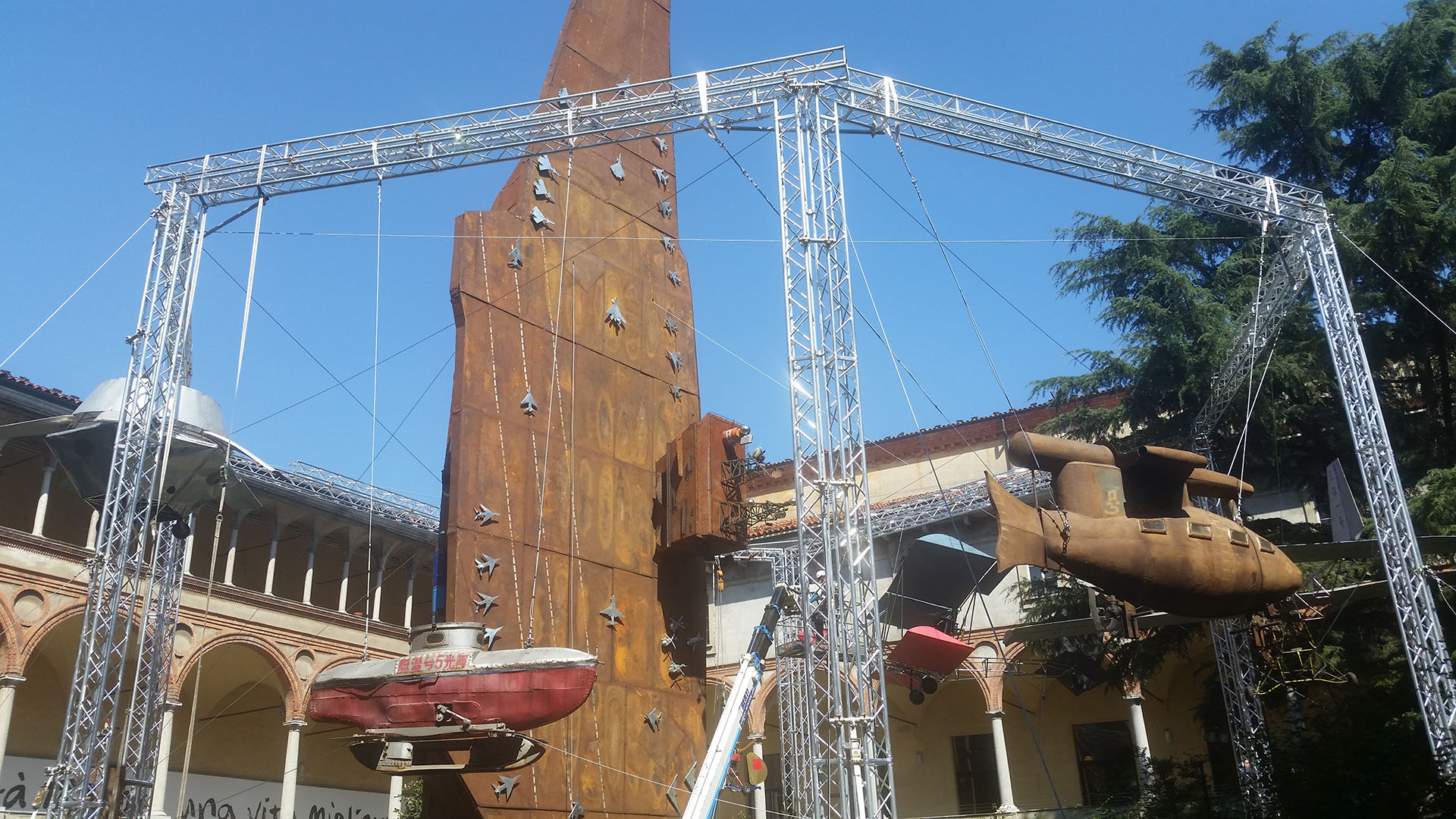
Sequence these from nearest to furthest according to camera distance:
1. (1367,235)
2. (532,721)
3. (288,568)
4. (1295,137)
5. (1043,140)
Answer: (532,721), (1043,140), (1367,235), (1295,137), (288,568)

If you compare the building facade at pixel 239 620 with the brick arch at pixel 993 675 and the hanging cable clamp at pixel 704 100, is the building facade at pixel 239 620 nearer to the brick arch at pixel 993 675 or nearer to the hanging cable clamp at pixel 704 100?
the hanging cable clamp at pixel 704 100

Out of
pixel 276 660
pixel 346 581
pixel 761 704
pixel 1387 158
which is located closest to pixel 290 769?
pixel 276 660

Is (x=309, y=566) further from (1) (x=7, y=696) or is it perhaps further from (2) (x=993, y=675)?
(2) (x=993, y=675)

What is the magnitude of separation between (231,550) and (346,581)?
363cm

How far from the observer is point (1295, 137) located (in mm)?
24469

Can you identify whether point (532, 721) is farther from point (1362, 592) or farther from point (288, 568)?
point (288, 568)

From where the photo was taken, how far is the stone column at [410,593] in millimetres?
30000

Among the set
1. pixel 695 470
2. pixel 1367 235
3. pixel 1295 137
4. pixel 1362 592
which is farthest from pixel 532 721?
pixel 1295 137

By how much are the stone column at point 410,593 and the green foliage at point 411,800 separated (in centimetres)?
454

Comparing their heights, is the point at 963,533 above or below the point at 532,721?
above

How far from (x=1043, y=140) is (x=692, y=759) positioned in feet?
33.1

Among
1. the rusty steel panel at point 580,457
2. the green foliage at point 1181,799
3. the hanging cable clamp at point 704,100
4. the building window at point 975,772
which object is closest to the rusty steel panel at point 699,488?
the rusty steel panel at point 580,457

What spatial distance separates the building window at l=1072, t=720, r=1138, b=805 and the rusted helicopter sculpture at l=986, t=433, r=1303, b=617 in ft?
52.6

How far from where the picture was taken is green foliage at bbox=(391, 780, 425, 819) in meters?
25.4
